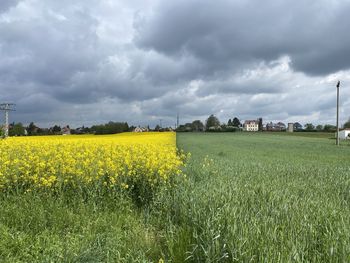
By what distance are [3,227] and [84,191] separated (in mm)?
2330

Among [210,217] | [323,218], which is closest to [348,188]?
[323,218]

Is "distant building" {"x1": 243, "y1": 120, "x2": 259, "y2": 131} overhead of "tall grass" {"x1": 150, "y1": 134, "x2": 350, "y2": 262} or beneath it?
overhead

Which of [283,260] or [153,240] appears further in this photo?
[153,240]

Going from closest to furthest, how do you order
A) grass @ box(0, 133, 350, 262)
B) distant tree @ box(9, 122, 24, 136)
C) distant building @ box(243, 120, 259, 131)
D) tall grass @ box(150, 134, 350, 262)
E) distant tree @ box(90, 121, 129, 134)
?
1. tall grass @ box(150, 134, 350, 262)
2. grass @ box(0, 133, 350, 262)
3. distant tree @ box(9, 122, 24, 136)
4. distant tree @ box(90, 121, 129, 134)
5. distant building @ box(243, 120, 259, 131)

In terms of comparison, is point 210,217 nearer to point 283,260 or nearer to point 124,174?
point 283,260

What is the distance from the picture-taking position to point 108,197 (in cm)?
823

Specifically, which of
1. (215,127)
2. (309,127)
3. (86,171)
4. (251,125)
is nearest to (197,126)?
(215,127)

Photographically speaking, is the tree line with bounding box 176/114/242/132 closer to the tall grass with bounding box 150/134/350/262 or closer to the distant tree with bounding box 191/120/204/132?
the distant tree with bounding box 191/120/204/132

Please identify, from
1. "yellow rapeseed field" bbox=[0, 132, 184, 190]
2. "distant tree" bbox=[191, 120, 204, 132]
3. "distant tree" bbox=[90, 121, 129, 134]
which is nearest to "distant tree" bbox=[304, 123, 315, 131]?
"distant tree" bbox=[191, 120, 204, 132]

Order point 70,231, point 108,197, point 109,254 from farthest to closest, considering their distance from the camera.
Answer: point 108,197 < point 70,231 < point 109,254

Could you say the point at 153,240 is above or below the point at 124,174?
below

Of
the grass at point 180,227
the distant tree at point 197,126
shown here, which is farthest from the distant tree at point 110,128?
the grass at point 180,227

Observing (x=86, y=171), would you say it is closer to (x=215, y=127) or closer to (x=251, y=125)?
(x=215, y=127)

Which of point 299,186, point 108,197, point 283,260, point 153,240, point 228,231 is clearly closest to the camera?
point 283,260
